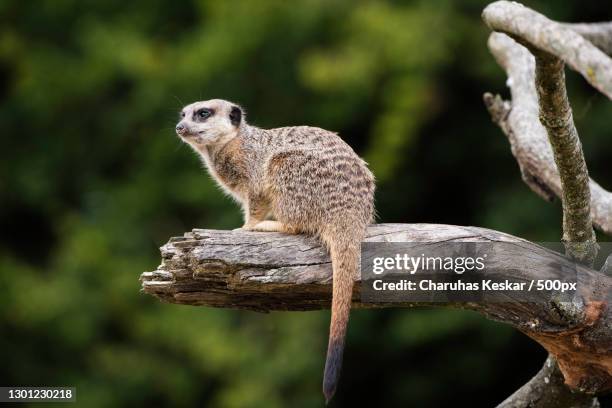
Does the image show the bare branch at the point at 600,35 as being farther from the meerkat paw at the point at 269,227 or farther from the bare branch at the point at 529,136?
the meerkat paw at the point at 269,227

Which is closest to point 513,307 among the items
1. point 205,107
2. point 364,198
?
point 364,198

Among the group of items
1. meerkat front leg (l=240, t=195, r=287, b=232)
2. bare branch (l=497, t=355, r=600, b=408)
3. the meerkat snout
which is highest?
the meerkat snout

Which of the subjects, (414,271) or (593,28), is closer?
(414,271)

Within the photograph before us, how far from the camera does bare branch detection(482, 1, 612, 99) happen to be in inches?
117

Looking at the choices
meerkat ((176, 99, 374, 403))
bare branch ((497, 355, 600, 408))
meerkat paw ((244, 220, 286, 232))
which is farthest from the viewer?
meerkat paw ((244, 220, 286, 232))

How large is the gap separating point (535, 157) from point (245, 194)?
127cm

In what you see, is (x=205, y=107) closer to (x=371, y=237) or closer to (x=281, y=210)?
(x=281, y=210)

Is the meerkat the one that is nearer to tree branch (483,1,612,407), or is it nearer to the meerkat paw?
the meerkat paw

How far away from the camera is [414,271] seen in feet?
10.0

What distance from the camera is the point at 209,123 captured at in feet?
14.3

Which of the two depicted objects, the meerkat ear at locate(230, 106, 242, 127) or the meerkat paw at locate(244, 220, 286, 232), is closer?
the meerkat paw at locate(244, 220, 286, 232)

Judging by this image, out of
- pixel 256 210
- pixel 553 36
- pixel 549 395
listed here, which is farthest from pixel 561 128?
pixel 256 210

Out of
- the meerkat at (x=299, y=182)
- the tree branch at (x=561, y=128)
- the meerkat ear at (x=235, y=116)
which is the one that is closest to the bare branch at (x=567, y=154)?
the tree branch at (x=561, y=128)

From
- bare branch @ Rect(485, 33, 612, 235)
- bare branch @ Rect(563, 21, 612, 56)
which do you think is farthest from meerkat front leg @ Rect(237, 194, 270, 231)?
bare branch @ Rect(563, 21, 612, 56)
